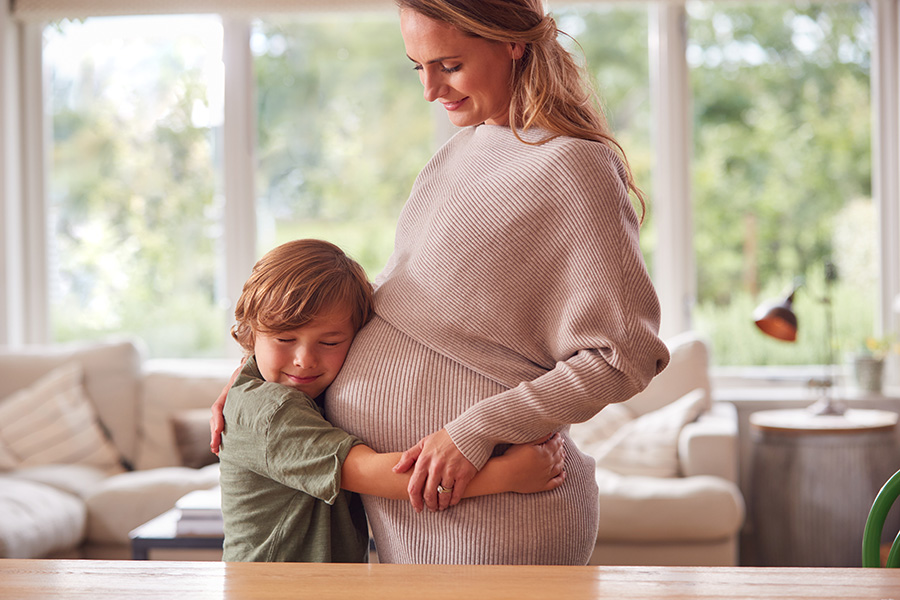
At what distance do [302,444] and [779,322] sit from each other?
2.35 meters

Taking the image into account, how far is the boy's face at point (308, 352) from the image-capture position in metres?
1.13

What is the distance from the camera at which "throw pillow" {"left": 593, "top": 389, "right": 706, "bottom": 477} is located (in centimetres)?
308

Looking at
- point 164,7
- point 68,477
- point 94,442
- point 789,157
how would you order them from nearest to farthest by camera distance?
point 68,477 < point 94,442 < point 789,157 < point 164,7

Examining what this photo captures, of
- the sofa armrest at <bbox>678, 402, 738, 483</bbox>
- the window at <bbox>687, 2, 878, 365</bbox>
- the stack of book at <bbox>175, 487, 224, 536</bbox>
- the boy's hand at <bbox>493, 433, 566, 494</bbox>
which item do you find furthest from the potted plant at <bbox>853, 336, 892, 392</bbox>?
the boy's hand at <bbox>493, 433, 566, 494</bbox>

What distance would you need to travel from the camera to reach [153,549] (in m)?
2.15

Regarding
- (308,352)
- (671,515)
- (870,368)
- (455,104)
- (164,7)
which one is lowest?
(671,515)

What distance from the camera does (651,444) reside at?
3.11 meters

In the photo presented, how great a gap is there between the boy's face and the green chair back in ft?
2.24

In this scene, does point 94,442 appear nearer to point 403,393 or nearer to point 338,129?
point 338,129

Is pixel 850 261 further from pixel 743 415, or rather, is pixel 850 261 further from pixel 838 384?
pixel 743 415

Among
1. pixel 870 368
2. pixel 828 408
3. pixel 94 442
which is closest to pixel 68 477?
pixel 94 442

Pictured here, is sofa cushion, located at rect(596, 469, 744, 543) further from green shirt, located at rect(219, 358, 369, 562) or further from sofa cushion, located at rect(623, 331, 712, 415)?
green shirt, located at rect(219, 358, 369, 562)

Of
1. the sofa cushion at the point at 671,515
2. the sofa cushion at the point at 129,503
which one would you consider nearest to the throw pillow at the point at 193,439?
the sofa cushion at the point at 129,503

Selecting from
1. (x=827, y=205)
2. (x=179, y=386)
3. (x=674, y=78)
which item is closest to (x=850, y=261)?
(x=827, y=205)
